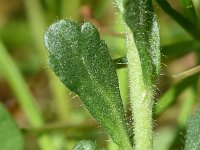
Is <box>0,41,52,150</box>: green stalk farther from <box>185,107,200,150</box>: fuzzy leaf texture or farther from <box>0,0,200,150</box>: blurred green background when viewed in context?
<box>185,107,200,150</box>: fuzzy leaf texture

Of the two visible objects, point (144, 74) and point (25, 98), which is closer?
point (144, 74)

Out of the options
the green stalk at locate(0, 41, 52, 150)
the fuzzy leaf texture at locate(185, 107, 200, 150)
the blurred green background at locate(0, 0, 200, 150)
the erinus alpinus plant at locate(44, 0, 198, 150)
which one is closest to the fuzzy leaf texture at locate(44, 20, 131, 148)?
the erinus alpinus plant at locate(44, 0, 198, 150)

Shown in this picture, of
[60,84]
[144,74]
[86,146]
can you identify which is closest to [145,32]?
[144,74]

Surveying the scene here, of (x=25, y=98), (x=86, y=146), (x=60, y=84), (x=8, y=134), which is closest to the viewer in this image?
(x=86, y=146)

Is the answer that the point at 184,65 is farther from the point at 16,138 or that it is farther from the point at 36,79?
the point at 16,138

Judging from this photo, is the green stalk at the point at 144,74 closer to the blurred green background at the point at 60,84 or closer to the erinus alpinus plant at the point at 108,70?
the erinus alpinus plant at the point at 108,70

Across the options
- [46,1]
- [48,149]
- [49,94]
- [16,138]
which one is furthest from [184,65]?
[16,138]

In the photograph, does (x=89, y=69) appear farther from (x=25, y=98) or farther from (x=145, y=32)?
(x=25, y=98)
